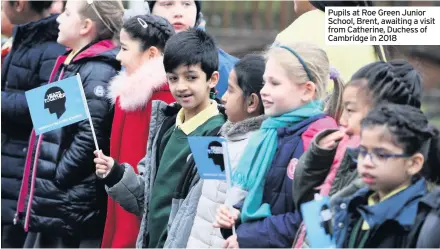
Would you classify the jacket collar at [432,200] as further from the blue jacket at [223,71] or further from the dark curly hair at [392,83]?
the blue jacket at [223,71]

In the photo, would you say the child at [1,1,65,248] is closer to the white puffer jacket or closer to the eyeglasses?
the white puffer jacket

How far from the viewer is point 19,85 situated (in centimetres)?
845

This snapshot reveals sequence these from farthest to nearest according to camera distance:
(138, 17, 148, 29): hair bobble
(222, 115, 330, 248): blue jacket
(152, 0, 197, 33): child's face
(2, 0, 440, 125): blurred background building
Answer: (2, 0, 440, 125): blurred background building
(152, 0, 197, 33): child's face
(138, 17, 148, 29): hair bobble
(222, 115, 330, 248): blue jacket

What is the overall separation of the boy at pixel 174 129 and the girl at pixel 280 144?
73cm

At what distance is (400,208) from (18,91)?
4.20m

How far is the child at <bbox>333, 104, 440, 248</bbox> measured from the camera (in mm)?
4789

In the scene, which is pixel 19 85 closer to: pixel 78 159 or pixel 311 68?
pixel 78 159

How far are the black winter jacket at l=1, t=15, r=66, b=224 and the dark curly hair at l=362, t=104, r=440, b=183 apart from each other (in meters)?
3.86

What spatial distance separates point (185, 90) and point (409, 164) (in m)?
1.96

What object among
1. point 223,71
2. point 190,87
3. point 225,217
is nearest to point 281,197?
point 225,217

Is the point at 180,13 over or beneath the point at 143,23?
beneath

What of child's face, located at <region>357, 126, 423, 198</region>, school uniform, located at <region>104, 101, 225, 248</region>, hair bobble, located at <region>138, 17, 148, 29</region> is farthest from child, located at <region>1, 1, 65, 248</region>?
child's face, located at <region>357, 126, 423, 198</region>

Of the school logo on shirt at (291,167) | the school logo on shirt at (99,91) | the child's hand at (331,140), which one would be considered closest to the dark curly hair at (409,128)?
the child's hand at (331,140)
